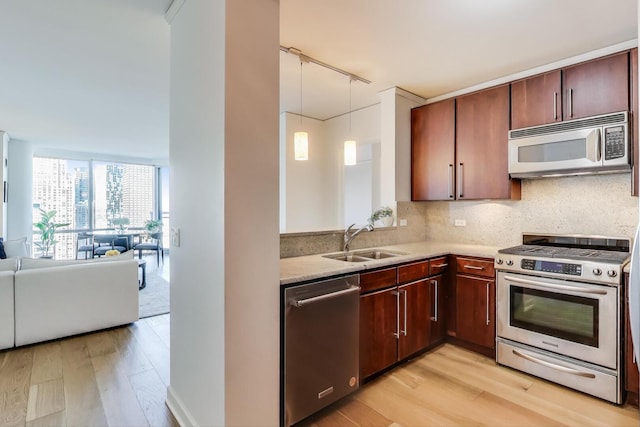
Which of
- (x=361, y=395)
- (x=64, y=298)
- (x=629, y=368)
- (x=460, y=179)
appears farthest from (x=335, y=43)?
(x=64, y=298)

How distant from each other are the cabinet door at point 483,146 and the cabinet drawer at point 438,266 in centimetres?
73

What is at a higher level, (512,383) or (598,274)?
(598,274)

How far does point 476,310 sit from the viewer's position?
2844 mm

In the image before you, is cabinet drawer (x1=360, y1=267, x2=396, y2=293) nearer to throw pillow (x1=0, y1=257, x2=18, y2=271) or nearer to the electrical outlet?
the electrical outlet

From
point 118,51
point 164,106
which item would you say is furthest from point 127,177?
point 118,51

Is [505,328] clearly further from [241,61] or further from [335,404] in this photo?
[241,61]

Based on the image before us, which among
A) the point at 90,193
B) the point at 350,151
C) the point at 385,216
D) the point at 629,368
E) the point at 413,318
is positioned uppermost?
the point at 350,151

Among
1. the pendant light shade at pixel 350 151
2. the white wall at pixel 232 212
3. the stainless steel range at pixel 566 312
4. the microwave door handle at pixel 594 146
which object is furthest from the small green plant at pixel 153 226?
the microwave door handle at pixel 594 146

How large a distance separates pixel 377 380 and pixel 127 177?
8.30 meters

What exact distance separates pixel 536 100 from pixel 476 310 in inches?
74.0

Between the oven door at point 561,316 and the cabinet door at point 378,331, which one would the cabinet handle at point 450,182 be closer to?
the oven door at point 561,316

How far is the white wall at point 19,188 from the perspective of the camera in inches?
245

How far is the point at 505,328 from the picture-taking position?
2.64 metres

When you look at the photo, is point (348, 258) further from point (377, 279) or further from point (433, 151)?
point (433, 151)
